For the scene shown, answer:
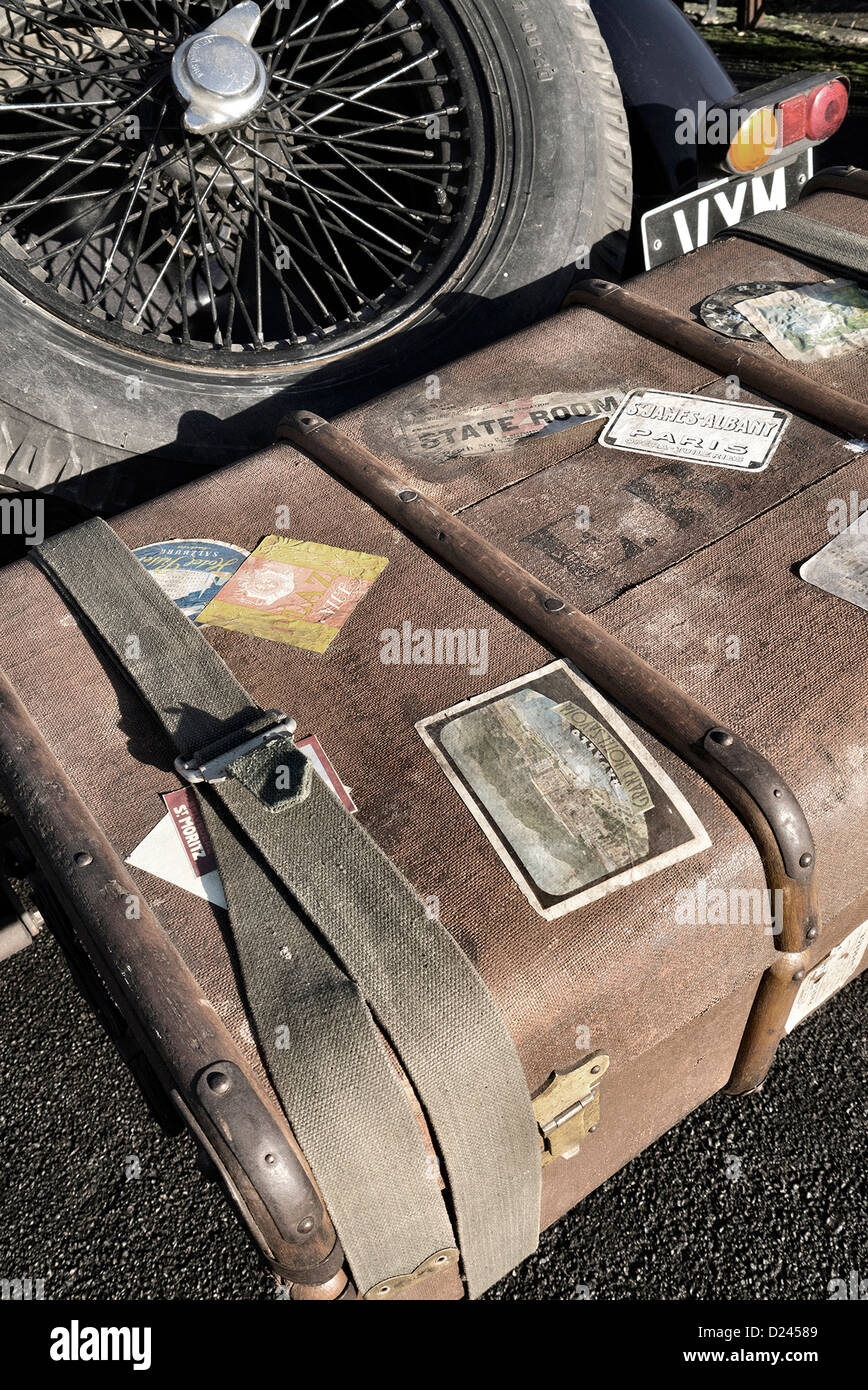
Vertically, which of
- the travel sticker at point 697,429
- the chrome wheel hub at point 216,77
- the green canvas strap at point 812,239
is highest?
the chrome wheel hub at point 216,77

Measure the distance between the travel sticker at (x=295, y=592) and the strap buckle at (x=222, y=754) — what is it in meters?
0.21

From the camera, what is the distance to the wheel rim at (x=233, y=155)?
2.27 meters

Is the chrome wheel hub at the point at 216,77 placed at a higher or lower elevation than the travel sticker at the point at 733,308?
higher

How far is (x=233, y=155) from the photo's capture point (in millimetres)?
2418

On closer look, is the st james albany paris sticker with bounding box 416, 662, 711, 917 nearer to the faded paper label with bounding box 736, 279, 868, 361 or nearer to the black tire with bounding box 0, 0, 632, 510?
the faded paper label with bounding box 736, 279, 868, 361

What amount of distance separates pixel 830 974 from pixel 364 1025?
0.92 meters

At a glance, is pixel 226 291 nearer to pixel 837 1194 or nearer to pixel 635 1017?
pixel 635 1017

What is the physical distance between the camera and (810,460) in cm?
178

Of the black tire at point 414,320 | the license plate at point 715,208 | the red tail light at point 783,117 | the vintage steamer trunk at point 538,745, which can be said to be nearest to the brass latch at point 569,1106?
the vintage steamer trunk at point 538,745

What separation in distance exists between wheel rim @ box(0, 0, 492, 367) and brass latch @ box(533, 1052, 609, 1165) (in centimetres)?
168

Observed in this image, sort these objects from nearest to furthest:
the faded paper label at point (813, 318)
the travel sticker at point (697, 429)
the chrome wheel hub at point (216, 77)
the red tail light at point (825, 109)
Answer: the travel sticker at point (697, 429) < the faded paper label at point (813, 318) < the chrome wheel hub at point (216, 77) < the red tail light at point (825, 109)

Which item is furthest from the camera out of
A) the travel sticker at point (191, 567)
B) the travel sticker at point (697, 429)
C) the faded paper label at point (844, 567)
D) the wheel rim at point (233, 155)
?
the wheel rim at point (233, 155)

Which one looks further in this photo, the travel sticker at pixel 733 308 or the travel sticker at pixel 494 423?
the travel sticker at pixel 733 308

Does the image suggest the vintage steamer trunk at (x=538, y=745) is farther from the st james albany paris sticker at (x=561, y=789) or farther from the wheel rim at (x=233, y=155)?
the wheel rim at (x=233, y=155)
